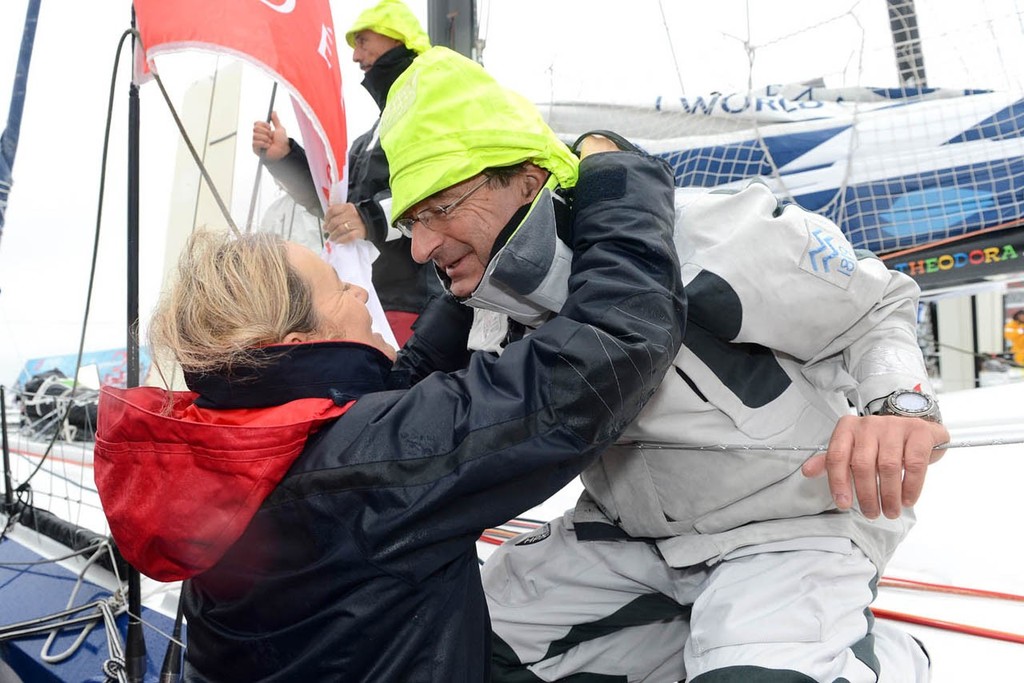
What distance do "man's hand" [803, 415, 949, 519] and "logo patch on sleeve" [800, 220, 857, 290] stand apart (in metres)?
0.17

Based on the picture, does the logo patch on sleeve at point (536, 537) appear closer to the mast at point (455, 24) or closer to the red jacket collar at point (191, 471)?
the red jacket collar at point (191, 471)

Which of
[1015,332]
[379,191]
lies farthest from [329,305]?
[1015,332]

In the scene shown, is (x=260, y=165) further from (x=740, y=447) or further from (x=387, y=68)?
(x=740, y=447)

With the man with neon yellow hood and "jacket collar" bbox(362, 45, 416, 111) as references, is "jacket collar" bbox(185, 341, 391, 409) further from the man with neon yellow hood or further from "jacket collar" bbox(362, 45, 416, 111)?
"jacket collar" bbox(362, 45, 416, 111)

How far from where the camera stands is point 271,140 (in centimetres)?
192

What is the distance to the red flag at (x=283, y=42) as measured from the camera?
1.36m

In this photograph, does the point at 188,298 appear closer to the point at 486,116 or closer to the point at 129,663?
the point at 486,116

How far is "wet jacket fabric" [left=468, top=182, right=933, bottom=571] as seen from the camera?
0.85 meters

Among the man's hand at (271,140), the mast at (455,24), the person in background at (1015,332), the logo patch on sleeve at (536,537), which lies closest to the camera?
the logo patch on sleeve at (536,537)

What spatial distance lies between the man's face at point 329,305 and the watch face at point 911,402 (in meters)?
0.56

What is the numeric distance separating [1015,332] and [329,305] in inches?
244

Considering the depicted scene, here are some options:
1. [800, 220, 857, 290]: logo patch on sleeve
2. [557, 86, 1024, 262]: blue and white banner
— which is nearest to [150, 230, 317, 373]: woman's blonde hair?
[800, 220, 857, 290]: logo patch on sleeve

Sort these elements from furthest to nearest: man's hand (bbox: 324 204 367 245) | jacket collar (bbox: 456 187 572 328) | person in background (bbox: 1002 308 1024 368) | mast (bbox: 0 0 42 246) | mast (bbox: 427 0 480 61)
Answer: person in background (bbox: 1002 308 1024 368)
mast (bbox: 427 0 480 61)
man's hand (bbox: 324 204 367 245)
mast (bbox: 0 0 42 246)
jacket collar (bbox: 456 187 572 328)

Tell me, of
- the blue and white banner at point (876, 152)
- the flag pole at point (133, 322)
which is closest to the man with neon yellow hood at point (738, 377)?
the flag pole at point (133, 322)
